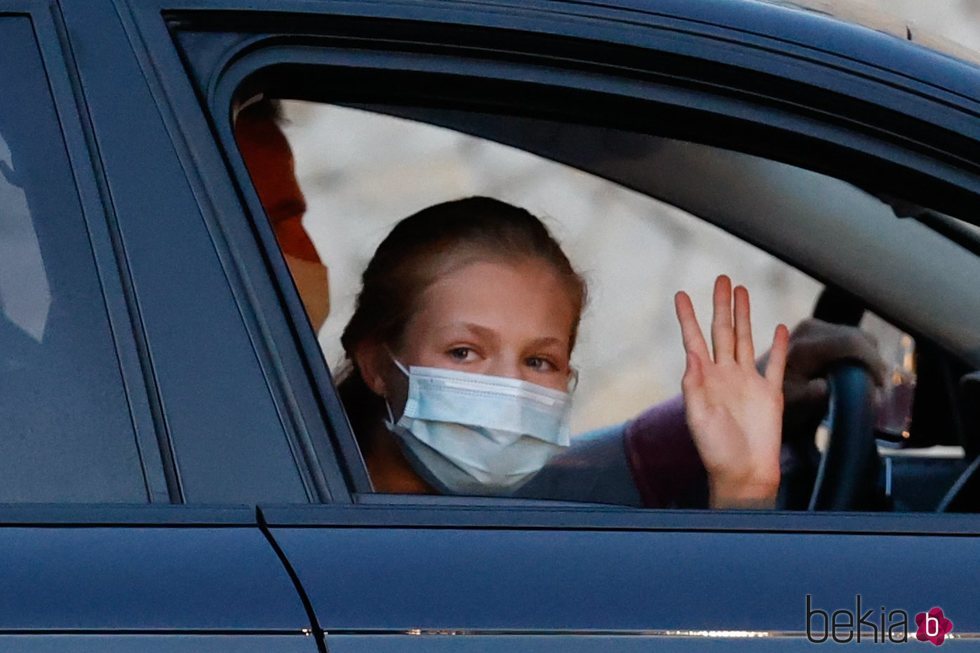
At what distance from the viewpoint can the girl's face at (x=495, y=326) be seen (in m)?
1.90

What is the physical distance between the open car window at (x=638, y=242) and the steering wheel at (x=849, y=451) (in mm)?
12

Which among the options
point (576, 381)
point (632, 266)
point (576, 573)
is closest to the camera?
point (576, 573)

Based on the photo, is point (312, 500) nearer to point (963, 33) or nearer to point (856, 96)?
point (856, 96)

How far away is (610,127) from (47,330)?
0.62 meters

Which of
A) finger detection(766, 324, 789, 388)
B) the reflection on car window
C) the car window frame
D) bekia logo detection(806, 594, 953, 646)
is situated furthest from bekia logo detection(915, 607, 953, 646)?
the reflection on car window

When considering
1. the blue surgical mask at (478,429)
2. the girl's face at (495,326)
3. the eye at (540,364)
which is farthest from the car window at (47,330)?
the eye at (540,364)

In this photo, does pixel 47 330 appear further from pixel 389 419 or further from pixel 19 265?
pixel 389 419

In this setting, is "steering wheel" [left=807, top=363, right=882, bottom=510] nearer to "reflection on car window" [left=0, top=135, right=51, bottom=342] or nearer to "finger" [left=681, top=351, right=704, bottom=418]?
"finger" [left=681, top=351, right=704, bottom=418]

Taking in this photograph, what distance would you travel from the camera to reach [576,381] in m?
2.01

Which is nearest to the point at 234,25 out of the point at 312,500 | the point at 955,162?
the point at 312,500

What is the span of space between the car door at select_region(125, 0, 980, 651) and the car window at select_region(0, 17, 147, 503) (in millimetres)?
117

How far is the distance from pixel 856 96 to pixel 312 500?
2.08 ft

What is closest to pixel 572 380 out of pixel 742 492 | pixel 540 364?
pixel 540 364

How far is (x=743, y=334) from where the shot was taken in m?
1.82
